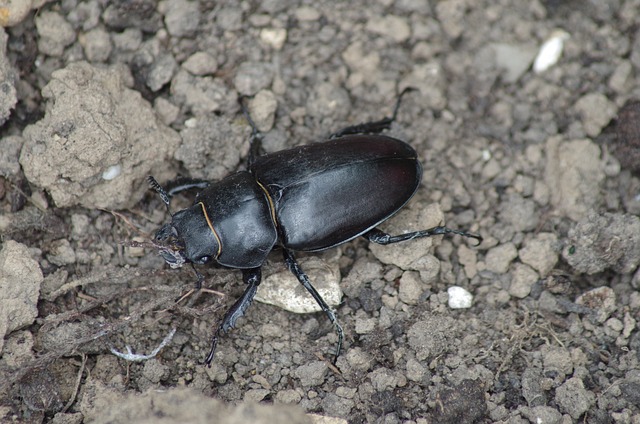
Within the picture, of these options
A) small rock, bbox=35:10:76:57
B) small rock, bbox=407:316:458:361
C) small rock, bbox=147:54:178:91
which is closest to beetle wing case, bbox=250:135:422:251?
small rock, bbox=407:316:458:361

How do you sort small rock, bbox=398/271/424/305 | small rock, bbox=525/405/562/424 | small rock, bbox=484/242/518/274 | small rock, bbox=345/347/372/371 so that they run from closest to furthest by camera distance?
small rock, bbox=525/405/562/424 → small rock, bbox=345/347/372/371 → small rock, bbox=398/271/424/305 → small rock, bbox=484/242/518/274

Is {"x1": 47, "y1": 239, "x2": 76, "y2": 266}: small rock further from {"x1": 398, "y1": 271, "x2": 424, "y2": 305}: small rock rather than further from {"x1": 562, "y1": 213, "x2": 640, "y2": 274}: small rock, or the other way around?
{"x1": 562, "y1": 213, "x2": 640, "y2": 274}: small rock

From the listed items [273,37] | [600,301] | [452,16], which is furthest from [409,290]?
[452,16]

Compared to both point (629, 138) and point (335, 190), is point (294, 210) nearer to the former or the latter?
point (335, 190)

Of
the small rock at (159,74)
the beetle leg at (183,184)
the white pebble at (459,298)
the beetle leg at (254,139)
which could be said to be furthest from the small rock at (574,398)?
the small rock at (159,74)

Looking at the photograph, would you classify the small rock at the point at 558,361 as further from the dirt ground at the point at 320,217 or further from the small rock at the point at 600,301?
the small rock at the point at 600,301
